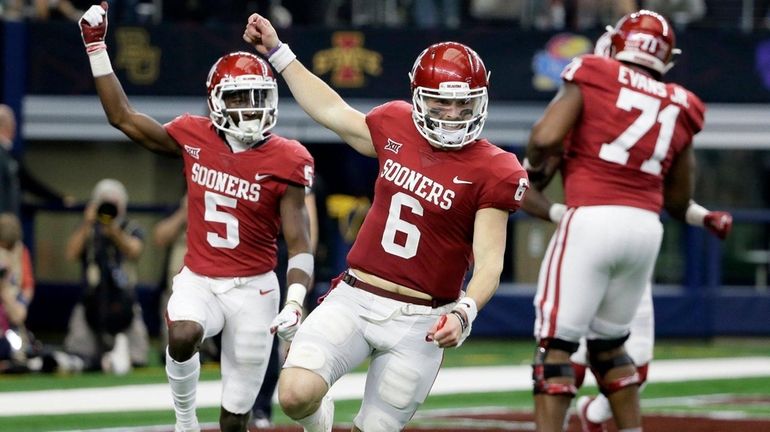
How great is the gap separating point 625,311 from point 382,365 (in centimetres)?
140

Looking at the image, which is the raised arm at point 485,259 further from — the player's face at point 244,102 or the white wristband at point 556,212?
the player's face at point 244,102

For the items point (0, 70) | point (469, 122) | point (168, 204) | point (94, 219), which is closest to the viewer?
point (469, 122)

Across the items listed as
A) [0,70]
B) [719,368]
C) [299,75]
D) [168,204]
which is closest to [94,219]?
[0,70]

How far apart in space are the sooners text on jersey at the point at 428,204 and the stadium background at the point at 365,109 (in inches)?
331

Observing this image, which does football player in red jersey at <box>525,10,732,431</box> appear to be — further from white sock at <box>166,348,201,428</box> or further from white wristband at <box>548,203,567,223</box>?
white sock at <box>166,348,201,428</box>

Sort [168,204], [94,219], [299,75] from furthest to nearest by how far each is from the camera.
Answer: [168,204]
[94,219]
[299,75]

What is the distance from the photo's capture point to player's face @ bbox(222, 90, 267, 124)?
24.1 feet

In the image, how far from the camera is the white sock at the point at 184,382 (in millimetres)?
7086

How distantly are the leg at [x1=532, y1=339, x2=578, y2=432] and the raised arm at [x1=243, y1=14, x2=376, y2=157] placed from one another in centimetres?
122

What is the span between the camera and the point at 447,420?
943cm

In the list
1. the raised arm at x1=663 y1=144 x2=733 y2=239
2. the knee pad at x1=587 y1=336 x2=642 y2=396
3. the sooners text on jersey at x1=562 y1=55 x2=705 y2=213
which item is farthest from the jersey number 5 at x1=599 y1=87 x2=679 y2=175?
the knee pad at x1=587 y1=336 x2=642 y2=396

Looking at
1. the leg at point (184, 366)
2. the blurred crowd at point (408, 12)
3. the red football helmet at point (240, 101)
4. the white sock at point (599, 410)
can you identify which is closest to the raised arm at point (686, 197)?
the white sock at point (599, 410)

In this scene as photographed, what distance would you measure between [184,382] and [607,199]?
209 cm

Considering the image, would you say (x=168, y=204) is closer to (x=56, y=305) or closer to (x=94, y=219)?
(x=56, y=305)
